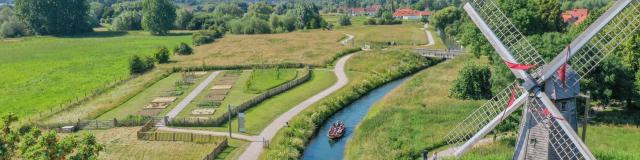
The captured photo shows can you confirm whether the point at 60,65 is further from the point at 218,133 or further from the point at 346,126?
the point at 346,126

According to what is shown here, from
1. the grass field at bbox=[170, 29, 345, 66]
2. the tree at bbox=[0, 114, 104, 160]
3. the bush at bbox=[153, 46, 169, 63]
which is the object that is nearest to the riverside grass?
the grass field at bbox=[170, 29, 345, 66]

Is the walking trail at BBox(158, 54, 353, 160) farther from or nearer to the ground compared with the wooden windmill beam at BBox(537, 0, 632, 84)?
nearer to the ground

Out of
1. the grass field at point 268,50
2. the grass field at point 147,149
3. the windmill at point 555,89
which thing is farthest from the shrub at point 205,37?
the windmill at point 555,89

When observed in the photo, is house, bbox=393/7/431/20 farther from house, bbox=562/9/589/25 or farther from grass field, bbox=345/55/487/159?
grass field, bbox=345/55/487/159

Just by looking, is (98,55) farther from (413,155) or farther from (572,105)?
(572,105)

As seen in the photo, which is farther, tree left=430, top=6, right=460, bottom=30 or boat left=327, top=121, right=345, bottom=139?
tree left=430, top=6, right=460, bottom=30

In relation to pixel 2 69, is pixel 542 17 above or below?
above

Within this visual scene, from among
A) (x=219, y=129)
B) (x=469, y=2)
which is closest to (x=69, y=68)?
(x=219, y=129)
